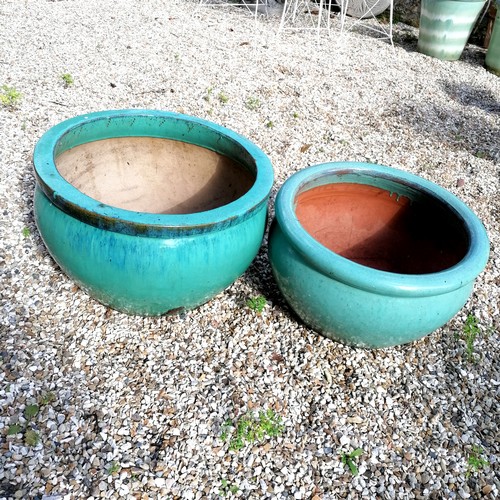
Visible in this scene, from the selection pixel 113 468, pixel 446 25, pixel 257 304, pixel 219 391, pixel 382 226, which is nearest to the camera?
pixel 113 468

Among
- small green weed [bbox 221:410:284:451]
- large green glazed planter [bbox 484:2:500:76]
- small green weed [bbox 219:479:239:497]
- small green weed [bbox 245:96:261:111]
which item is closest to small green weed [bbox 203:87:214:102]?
small green weed [bbox 245:96:261:111]

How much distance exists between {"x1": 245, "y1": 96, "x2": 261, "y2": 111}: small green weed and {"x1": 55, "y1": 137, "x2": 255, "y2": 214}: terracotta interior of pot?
6.60 ft

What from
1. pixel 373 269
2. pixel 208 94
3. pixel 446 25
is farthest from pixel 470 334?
pixel 446 25

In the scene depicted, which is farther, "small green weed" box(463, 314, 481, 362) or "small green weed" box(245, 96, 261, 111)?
"small green weed" box(245, 96, 261, 111)

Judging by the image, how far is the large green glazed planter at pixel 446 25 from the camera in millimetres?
6469

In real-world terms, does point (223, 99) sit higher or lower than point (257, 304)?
higher

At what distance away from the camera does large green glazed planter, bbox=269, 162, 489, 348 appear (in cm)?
208

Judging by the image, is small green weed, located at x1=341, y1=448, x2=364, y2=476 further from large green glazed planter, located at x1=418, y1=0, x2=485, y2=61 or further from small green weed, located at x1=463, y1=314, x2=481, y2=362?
large green glazed planter, located at x1=418, y1=0, x2=485, y2=61

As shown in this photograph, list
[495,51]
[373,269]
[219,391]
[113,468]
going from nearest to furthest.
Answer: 1. [113,468]
2. [373,269]
3. [219,391]
4. [495,51]

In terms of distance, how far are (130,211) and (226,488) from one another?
113 cm

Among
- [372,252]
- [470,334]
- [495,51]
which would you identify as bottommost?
[470,334]

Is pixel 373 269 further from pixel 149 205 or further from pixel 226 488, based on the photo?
pixel 149 205

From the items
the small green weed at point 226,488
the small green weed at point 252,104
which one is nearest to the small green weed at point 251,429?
the small green weed at point 226,488

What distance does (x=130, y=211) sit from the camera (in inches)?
77.7
